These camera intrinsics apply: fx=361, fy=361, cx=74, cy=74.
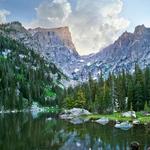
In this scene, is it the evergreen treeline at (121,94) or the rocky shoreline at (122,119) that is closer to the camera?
the rocky shoreline at (122,119)

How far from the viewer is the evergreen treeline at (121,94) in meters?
128

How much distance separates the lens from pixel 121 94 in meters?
137

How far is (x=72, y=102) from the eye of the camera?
18000cm

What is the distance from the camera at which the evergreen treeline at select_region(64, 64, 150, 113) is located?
128 metres

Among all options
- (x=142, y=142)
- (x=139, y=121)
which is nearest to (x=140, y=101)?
(x=139, y=121)

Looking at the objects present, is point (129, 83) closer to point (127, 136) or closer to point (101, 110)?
point (101, 110)

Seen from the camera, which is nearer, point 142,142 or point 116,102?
point 142,142

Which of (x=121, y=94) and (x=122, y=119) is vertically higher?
(x=121, y=94)

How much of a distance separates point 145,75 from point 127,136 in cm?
6794

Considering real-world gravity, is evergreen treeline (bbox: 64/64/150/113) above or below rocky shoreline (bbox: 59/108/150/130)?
Result: above

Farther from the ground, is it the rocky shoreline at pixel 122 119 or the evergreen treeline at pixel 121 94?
the evergreen treeline at pixel 121 94

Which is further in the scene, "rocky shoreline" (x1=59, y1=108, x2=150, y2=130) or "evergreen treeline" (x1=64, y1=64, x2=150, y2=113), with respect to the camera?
"evergreen treeline" (x1=64, y1=64, x2=150, y2=113)

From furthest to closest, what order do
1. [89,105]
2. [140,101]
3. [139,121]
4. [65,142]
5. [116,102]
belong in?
[89,105] < [116,102] < [140,101] < [139,121] < [65,142]

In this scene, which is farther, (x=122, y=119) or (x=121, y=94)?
(x=121, y=94)
